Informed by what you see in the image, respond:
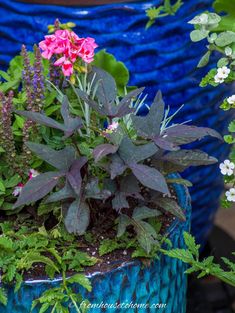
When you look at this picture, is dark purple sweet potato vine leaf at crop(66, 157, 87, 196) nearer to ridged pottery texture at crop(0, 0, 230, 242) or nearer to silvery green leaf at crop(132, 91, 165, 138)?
silvery green leaf at crop(132, 91, 165, 138)

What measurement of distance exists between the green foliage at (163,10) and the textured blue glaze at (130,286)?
0.52m

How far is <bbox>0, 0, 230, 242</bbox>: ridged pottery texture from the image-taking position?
1.73 meters

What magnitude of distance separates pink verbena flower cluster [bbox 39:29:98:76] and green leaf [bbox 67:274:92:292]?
39cm

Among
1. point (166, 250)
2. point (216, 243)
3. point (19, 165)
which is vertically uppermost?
point (19, 165)

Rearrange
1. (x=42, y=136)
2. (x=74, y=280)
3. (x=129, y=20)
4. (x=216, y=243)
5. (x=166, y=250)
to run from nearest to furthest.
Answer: (x=74, y=280)
(x=166, y=250)
(x=42, y=136)
(x=129, y=20)
(x=216, y=243)

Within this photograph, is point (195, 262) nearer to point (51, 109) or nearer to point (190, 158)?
point (190, 158)

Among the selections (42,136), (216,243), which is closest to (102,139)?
(42,136)

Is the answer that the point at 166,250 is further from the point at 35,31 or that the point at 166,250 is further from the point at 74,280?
the point at 35,31

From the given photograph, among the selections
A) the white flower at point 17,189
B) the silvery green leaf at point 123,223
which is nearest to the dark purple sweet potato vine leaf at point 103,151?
the silvery green leaf at point 123,223

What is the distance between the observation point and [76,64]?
1473mm

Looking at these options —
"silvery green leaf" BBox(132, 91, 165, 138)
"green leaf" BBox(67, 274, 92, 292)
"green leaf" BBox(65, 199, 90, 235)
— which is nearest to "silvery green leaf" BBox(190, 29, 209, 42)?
"silvery green leaf" BBox(132, 91, 165, 138)

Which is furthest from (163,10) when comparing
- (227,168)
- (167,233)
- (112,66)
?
(167,233)

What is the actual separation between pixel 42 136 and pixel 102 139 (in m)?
0.12

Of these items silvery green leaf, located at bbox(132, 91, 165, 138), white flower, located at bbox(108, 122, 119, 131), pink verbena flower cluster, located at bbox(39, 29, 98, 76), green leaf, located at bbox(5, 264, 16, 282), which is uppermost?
pink verbena flower cluster, located at bbox(39, 29, 98, 76)
